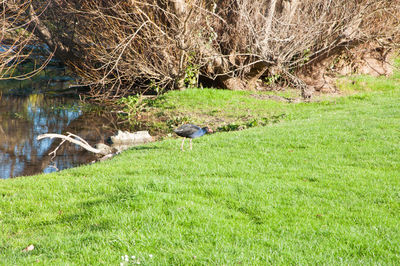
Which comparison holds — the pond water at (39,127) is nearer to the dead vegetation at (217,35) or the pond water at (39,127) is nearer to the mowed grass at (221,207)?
the dead vegetation at (217,35)

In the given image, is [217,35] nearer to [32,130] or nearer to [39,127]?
[39,127]

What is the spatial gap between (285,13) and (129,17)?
295 inches

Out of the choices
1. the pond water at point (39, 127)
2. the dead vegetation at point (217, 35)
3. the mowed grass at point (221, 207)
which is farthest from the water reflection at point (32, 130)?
the mowed grass at point (221, 207)

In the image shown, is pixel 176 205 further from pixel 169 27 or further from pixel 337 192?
pixel 169 27

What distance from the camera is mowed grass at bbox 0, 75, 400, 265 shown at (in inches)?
210

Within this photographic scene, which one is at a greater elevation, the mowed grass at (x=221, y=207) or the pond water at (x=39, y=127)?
the mowed grass at (x=221, y=207)

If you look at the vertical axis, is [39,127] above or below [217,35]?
below

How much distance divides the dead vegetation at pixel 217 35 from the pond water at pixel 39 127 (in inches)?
84.9

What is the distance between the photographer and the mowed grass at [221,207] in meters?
5.33

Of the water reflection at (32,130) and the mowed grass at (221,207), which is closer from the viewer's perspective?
the mowed grass at (221,207)

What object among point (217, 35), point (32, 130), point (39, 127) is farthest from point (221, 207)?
point (217, 35)

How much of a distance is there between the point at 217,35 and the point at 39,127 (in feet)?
31.2

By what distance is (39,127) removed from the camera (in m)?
18.1

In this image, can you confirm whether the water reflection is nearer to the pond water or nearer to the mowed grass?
the pond water
